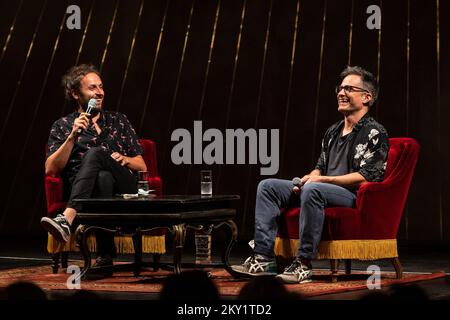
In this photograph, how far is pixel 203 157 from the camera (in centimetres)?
606

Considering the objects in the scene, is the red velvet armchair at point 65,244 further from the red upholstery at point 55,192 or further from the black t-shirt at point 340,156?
the black t-shirt at point 340,156

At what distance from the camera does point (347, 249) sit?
392 centimetres

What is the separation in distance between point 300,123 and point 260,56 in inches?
23.1

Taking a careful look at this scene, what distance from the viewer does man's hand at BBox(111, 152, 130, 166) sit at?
452cm

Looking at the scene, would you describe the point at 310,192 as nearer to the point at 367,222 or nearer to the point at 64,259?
the point at 367,222

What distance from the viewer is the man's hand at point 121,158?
178 inches

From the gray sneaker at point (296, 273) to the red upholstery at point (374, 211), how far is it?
174mm

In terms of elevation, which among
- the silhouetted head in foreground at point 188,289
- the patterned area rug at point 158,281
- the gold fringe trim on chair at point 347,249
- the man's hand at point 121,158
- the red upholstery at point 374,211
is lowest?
the patterned area rug at point 158,281

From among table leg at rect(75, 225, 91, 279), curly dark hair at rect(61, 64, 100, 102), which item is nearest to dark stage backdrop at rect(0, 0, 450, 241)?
curly dark hair at rect(61, 64, 100, 102)

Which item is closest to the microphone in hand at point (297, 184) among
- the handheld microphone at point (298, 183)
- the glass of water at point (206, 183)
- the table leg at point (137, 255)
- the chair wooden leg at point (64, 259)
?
the handheld microphone at point (298, 183)

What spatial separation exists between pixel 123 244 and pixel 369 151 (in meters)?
1.36

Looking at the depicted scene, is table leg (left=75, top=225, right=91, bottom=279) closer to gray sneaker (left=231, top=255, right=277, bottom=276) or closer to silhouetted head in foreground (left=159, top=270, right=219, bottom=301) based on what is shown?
gray sneaker (left=231, top=255, right=277, bottom=276)
